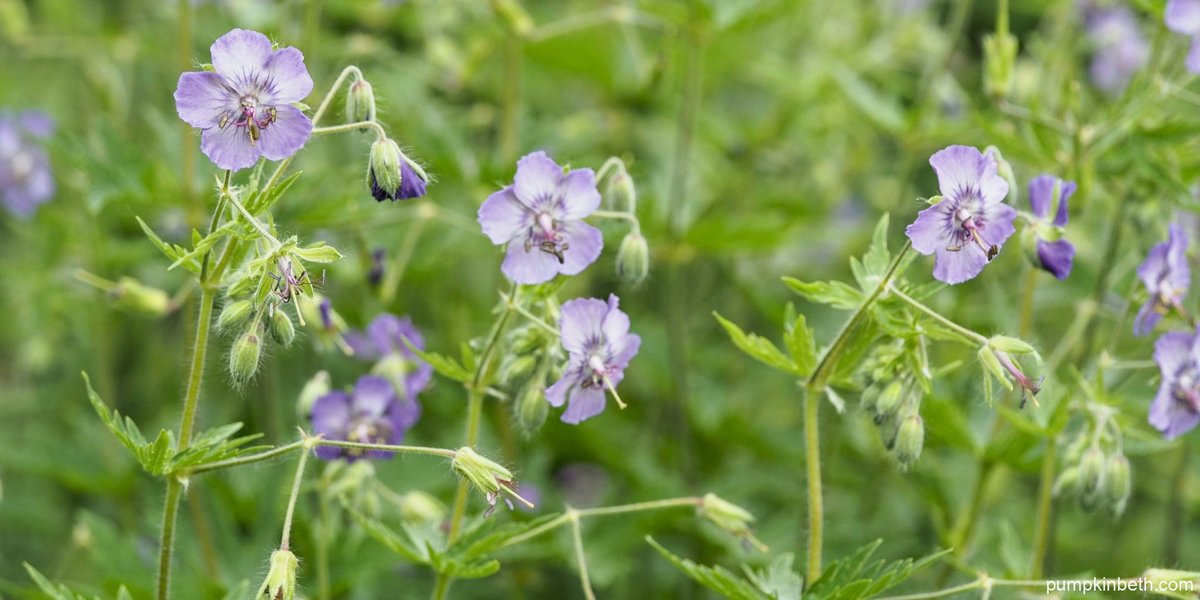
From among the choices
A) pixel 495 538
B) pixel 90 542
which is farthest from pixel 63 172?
pixel 495 538

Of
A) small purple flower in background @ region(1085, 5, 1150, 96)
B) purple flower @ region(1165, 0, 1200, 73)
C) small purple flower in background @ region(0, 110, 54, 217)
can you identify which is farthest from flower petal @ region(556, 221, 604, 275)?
small purple flower in background @ region(1085, 5, 1150, 96)

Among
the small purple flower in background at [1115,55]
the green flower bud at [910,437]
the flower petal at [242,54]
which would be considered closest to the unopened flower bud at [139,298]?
the flower petal at [242,54]

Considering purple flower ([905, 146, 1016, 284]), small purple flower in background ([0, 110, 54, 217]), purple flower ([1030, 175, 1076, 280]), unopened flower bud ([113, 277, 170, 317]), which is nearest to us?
purple flower ([905, 146, 1016, 284])

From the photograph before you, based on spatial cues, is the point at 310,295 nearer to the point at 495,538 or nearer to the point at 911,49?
the point at 495,538

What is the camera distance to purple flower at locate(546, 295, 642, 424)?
1737mm

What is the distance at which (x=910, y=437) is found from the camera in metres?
1.81

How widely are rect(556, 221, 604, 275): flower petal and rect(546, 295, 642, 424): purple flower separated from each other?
6 centimetres

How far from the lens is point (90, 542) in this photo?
2.44 metres

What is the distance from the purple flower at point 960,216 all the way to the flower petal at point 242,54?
913 mm

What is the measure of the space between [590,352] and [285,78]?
58 cm

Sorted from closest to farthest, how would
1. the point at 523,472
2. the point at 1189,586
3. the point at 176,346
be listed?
1. the point at 1189,586
2. the point at 523,472
3. the point at 176,346

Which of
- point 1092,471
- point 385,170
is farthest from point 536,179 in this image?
point 1092,471

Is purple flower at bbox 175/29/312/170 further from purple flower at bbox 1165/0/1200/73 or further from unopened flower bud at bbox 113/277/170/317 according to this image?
purple flower at bbox 1165/0/1200/73

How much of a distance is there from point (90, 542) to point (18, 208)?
3.62ft
